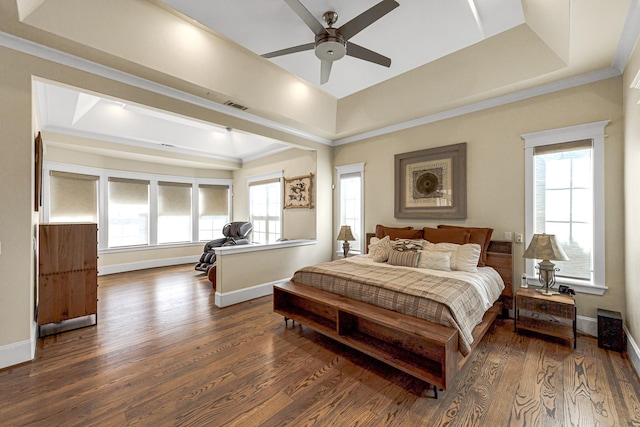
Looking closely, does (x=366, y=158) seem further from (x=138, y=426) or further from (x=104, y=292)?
(x=104, y=292)

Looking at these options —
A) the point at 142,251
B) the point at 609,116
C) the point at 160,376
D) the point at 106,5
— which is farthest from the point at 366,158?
the point at 142,251

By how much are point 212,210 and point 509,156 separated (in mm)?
6882

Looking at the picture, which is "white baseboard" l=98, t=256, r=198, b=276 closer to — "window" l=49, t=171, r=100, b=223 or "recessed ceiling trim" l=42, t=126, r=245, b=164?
"window" l=49, t=171, r=100, b=223

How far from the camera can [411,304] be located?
88.8 inches

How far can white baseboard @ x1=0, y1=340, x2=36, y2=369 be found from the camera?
2.24 metres

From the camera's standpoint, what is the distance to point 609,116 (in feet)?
8.99

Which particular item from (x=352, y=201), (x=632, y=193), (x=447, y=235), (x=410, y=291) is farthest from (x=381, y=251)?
(x=632, y=193)

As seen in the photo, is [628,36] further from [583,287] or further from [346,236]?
[346,236]

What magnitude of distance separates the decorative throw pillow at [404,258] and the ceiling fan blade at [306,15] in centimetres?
256

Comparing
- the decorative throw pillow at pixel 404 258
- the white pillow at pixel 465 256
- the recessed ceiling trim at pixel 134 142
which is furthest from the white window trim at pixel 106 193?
the white pillow at pixel 465 256

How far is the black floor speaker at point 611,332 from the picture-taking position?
2.47 metres

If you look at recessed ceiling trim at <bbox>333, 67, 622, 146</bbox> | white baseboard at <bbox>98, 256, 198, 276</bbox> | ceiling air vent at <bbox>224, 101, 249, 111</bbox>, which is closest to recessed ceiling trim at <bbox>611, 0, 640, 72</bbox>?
recessed ceiling trim at <bbox>333, 67, 622, 146</bbox>

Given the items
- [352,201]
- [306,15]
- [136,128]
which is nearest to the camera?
[306,15]

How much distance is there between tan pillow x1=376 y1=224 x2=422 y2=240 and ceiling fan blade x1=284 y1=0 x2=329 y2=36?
286 centimetres
